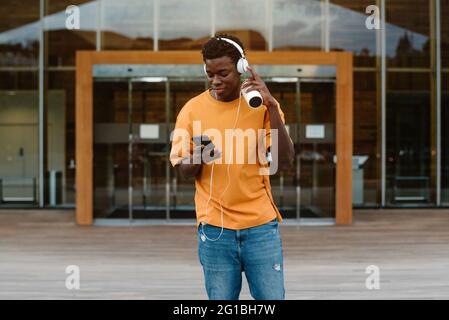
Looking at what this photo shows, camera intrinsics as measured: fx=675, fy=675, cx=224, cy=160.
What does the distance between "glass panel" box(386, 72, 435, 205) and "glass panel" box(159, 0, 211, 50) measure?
4.27 metres

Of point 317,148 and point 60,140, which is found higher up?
point 60,140

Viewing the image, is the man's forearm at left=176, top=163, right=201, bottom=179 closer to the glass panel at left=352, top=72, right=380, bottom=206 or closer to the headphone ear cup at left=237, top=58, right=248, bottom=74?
the headphone ear cup at left=237, top=58, right=248, bottom=74

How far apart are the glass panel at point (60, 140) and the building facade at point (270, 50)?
22 millimetres

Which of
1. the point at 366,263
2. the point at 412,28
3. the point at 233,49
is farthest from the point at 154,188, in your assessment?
the point at 233,49

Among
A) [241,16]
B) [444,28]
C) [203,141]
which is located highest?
[241,16]

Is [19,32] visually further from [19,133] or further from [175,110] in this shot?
[175,110]

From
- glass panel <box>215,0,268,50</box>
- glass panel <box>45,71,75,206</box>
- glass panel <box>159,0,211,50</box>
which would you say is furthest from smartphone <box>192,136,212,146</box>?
glass panel <box>45,71,75,206</box>

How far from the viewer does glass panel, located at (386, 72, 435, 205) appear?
15.0 metres

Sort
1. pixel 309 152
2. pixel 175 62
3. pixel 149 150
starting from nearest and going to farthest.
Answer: pixel 175 62 → pixel 309 152 → pixel 149 150

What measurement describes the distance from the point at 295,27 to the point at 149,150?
180 inches

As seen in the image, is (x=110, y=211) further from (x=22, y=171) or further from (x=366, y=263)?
(x=366, y=263)

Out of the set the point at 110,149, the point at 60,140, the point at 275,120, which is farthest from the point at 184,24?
the point at 275,120

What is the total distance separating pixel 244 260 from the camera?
8.88 ft

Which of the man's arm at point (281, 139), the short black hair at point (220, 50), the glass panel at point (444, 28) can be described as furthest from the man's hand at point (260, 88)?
the glass panel at point (444, 28)
